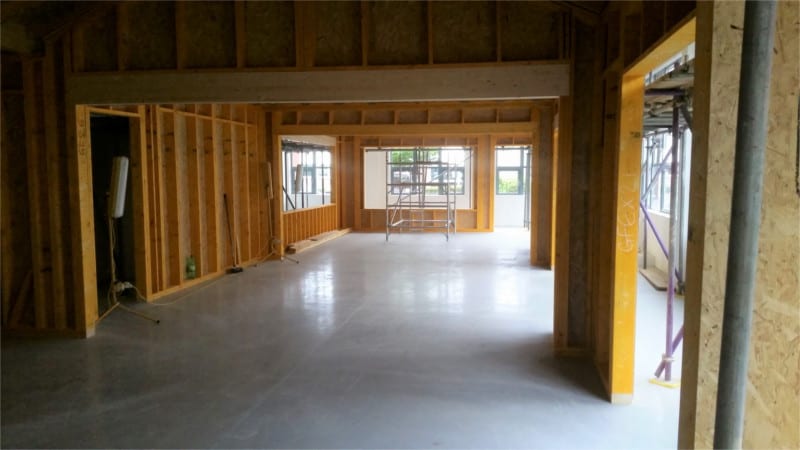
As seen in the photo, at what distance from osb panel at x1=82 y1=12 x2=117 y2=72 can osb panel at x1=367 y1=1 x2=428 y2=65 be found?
267cm

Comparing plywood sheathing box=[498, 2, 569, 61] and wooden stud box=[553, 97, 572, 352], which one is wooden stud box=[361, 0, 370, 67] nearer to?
plywood sheathing box=[498, 2, 569, 61]

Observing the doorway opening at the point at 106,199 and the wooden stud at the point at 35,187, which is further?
the doorway opening at the point at 106,199

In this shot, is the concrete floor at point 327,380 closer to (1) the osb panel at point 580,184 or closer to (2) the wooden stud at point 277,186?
(1) the osb panel at point 580,184

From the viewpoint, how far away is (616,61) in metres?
3.94

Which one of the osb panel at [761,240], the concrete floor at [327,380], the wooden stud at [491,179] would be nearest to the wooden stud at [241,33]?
the concrete floor at [327,380]

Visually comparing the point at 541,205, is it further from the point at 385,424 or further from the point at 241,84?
the point at 385,424

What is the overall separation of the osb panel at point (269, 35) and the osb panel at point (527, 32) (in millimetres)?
2053

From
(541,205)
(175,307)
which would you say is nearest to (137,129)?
(175,307)

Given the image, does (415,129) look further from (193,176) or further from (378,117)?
(193,176)

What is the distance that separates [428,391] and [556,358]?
56.4 inches

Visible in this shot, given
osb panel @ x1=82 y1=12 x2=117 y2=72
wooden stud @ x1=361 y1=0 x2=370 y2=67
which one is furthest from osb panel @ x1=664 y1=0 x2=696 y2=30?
osb panel @ x1=82 y1=12 x2=117 y2=72

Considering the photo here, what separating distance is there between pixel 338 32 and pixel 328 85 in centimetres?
53

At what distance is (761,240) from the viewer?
1.96m

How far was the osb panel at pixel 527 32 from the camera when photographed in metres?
5.04
